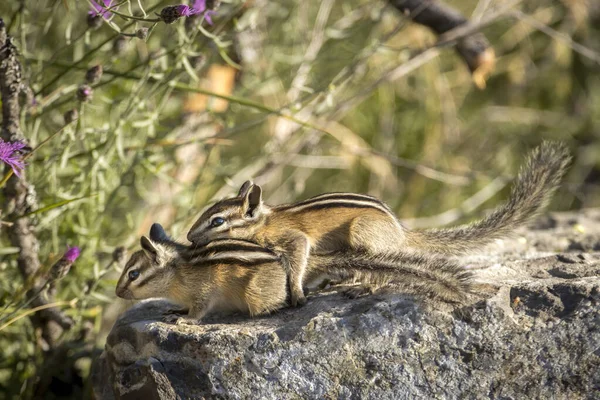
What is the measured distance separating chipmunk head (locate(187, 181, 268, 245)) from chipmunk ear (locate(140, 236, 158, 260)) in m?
0.19

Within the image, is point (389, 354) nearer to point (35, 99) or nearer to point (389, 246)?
point (389, 246)

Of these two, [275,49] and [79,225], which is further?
[275,49]

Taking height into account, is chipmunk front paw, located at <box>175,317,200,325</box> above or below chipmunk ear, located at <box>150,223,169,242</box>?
below

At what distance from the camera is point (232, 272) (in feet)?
11.4

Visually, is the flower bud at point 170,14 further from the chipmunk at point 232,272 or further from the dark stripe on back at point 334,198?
the dark stripe on back at point 334,198

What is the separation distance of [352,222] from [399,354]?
0.91 metres

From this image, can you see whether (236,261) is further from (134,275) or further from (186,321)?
(134,275)

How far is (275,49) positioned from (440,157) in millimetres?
2413

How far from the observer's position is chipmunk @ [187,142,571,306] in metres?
3.69

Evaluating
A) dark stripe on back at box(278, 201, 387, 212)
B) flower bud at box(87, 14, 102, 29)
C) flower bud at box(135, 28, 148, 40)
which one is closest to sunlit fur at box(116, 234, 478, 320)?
dark stripe on back at box(278, 201, 387, 212)

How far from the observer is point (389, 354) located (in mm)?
2990

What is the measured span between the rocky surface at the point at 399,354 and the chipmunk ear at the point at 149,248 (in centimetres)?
50

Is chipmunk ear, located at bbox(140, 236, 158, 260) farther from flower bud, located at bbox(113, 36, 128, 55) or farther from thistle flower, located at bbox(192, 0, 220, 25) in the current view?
thistle flower, located at bbox(192, 0, 220, 25)

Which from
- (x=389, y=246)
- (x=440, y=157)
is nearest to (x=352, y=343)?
(x=389, y=246)
